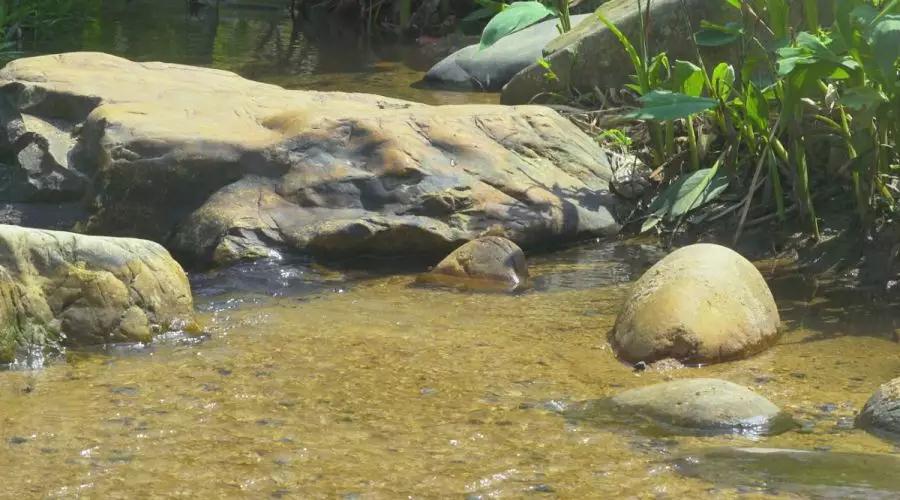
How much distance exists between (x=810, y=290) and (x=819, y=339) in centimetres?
55

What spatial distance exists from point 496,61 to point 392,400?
17.4 feet

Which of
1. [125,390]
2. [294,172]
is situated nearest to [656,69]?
[294,172]

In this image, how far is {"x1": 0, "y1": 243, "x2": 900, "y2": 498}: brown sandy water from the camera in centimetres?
287

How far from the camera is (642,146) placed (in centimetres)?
586

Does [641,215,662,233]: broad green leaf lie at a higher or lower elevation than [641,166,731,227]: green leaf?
lower

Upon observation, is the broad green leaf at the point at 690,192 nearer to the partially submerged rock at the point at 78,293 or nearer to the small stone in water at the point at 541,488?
the partially submerged rock at the point at 78,293

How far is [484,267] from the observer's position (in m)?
4.73

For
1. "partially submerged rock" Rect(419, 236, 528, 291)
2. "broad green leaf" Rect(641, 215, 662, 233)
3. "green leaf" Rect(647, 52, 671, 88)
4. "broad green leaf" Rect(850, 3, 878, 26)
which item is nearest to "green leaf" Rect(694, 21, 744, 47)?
"green leaf" Rect(647, 52, 671, 88)

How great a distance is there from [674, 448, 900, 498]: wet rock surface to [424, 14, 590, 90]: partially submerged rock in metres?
5.52

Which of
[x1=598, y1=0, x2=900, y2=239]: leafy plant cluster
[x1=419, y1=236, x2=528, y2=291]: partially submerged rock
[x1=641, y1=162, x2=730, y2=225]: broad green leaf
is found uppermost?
[x1=598, y1=0, x2=900, y2=239]: leafy plant cluster

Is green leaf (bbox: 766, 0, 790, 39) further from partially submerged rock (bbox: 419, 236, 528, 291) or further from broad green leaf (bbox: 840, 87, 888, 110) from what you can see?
partially submerged rock (bbox: 419, 236, 528, 291)

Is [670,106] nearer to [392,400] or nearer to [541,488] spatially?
[392,400]

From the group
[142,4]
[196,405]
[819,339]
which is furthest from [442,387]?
[142,4]

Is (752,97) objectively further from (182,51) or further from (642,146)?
(182,51)
